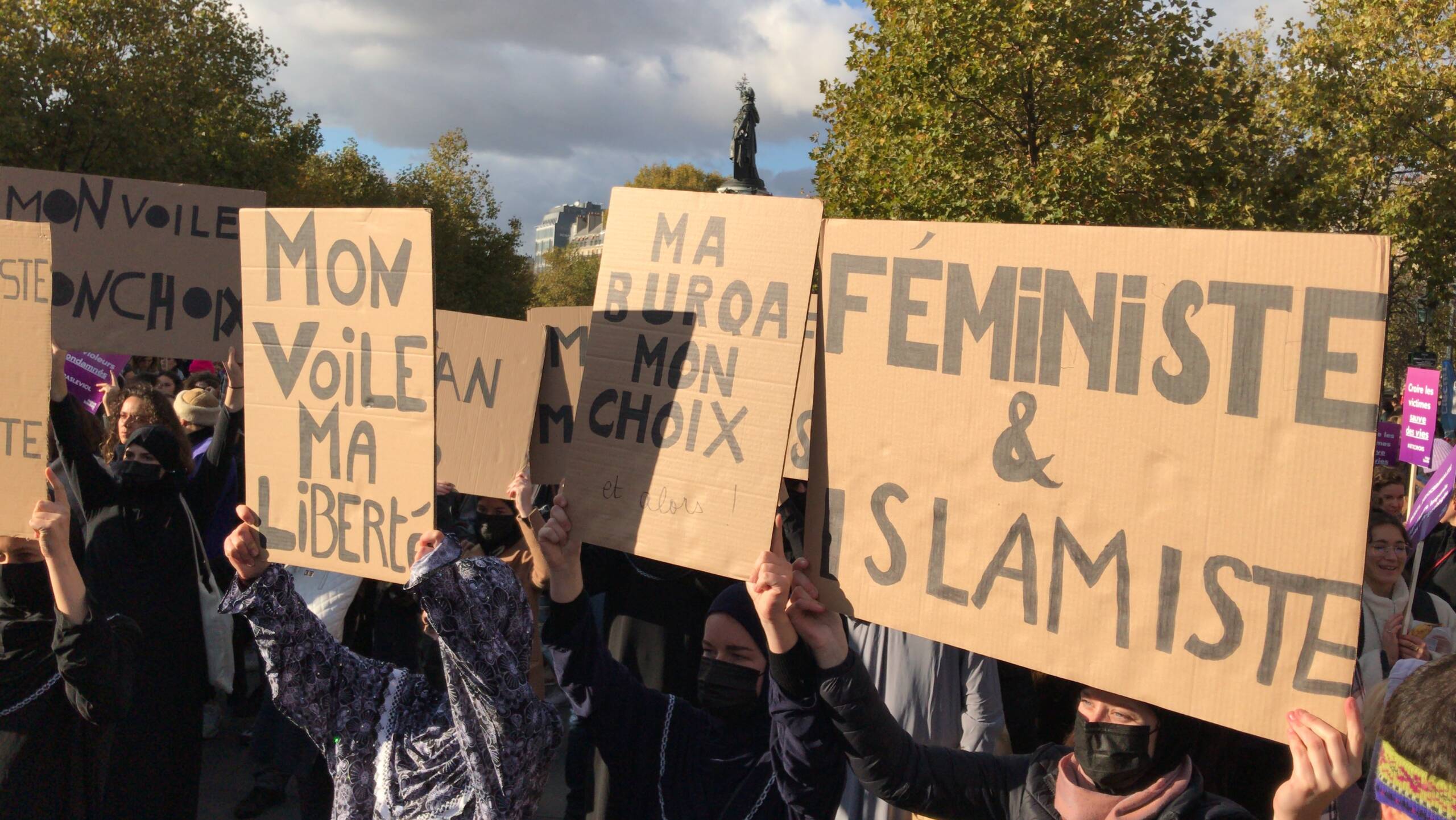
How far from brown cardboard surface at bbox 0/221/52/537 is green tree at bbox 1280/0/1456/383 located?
1888 centimetres

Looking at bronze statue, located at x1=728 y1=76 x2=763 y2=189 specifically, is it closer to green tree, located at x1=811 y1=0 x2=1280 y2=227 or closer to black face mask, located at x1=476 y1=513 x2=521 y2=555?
green tree, located at x1=811 y1=0 x2=1280 y2=227

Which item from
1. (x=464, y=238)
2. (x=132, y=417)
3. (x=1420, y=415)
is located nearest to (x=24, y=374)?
(x=132, y=417)

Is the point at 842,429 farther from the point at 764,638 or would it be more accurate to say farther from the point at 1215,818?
the point at 1215,818

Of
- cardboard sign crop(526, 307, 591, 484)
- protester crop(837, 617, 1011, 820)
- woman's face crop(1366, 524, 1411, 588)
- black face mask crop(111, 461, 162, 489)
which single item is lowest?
protester crop(837, 617, 1011, 820)

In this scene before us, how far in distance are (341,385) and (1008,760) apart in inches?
75.8

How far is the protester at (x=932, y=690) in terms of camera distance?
3863 millimetres

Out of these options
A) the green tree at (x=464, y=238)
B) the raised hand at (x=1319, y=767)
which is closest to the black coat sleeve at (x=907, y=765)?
the raised hand at (x=1319, y=767)

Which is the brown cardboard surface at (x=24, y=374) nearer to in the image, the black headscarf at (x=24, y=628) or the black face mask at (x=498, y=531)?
the black headscarf at (x=24, y=628)

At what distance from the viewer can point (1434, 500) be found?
4.93 metres

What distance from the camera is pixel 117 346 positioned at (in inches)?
171

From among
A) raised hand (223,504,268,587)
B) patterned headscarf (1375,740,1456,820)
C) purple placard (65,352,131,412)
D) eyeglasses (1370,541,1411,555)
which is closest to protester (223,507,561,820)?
raised hand (223,504,268,587)

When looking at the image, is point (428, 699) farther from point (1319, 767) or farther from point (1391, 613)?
point (1391, 613)

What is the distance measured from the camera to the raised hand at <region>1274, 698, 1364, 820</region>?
1893 mm

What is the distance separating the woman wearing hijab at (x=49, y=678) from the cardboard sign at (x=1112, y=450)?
2150mm
